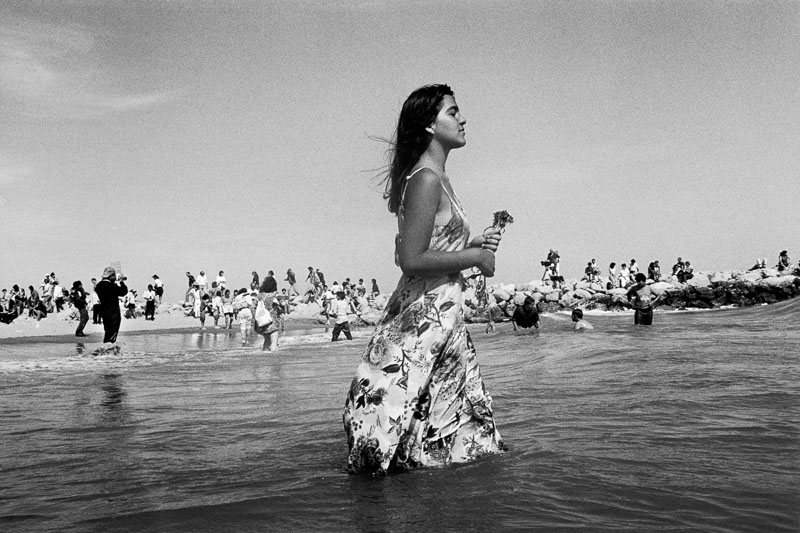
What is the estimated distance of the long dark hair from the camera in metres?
3.61

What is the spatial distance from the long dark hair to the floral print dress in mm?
253

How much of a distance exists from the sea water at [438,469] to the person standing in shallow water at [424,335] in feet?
0.48

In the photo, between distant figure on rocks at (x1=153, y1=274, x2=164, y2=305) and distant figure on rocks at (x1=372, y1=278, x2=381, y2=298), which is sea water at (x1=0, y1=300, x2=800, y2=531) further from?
distant figure on rocks at (x1=372, y1=278, x2=381, y2=298)

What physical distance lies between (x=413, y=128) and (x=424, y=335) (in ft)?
3.32

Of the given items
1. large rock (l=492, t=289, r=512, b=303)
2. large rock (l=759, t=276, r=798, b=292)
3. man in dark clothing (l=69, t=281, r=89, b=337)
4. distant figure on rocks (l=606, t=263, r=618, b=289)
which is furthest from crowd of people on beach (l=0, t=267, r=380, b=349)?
large rock (l=759, t=276, r=798, b=292)

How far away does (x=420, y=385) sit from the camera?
11.1 feet

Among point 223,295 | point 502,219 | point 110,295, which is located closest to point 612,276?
point 223,295

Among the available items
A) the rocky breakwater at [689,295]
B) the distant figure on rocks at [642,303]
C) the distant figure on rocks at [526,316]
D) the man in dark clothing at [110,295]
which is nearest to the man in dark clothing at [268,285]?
the man in dark clothing at [110,295]

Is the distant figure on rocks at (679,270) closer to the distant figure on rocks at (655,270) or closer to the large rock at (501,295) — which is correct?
the distant figure on rocks at (655,270)

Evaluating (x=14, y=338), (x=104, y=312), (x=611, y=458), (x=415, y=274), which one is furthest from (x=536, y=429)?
(x=14, y=338)

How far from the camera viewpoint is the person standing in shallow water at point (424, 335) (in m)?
3.38

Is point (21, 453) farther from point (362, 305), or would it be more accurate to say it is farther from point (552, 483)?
point (362, 305)

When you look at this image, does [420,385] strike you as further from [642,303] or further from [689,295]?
[689,295]

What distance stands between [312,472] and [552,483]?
1.21 m
